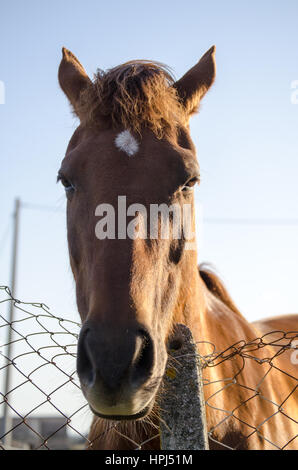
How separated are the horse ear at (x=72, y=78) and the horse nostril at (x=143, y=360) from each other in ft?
7.01

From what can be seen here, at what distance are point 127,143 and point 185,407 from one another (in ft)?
4.75

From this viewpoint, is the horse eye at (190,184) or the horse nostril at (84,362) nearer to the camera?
the horse nostril at (84,362)

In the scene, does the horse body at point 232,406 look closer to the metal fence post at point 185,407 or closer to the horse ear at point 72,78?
the metal fence post at point 185,407

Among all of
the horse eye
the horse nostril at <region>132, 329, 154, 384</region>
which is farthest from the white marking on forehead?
the horse nostril at <region>132, 329, 154, 384</region>

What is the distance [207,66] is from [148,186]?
1.63m

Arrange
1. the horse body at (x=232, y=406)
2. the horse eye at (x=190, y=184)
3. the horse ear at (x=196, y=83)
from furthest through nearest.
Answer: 1. the horse ear at (x=196, y=83)
2. the horse eye at (x=190, y=184)
3. the horse body at (x=232, y=406)

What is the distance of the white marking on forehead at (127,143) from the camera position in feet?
8.13

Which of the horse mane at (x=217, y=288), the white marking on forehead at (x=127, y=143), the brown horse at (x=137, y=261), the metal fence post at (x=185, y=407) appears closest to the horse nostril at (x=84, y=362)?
the brown horse at (x=137, y=261)

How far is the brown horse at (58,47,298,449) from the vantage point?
182 centimetres

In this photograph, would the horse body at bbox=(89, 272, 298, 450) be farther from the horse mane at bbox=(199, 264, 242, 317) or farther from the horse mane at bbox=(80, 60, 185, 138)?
the horse mane at bbox=(80, 60, 185, 138)

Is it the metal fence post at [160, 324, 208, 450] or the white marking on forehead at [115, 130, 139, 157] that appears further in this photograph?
the white marking on forehead at [115, 130, 139, 157]

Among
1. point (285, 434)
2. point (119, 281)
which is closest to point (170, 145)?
point (119, 281)

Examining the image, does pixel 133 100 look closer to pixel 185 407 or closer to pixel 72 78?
pixel 72 78

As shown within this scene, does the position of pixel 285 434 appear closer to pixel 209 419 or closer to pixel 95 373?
pixel 209 419
